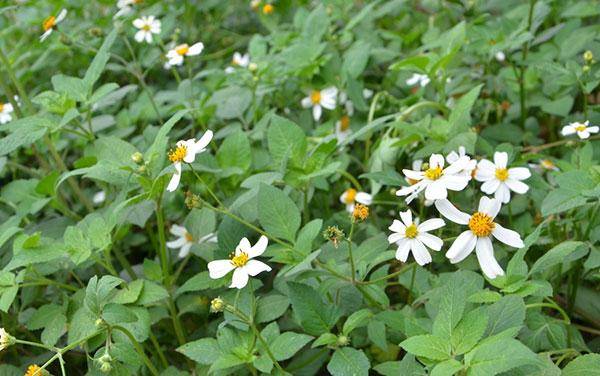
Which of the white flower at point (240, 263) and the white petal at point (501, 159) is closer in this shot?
the white flower at point (240, 263)

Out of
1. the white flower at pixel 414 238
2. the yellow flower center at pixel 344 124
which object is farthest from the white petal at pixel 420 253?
the yellow flower center at pixel 344 124

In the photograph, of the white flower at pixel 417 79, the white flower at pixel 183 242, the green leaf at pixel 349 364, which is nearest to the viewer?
the green leaf at pixel 349 364

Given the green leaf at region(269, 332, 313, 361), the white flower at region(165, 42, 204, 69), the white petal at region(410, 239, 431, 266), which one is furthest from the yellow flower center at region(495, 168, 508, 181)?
the white flower at region(165, 42, 204, 69)

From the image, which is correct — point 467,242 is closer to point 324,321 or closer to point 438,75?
point 324,321

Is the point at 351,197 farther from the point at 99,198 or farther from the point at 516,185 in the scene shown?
the point at 99,198

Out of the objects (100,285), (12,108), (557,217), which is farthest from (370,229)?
(12,108)

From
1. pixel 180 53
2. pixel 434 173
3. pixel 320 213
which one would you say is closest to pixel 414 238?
pixel 434 173

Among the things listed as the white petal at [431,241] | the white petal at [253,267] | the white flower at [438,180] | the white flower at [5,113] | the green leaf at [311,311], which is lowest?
the green leaf at [311,311]

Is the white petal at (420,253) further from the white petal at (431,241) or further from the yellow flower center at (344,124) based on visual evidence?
the yellow flower center at (344,124)
